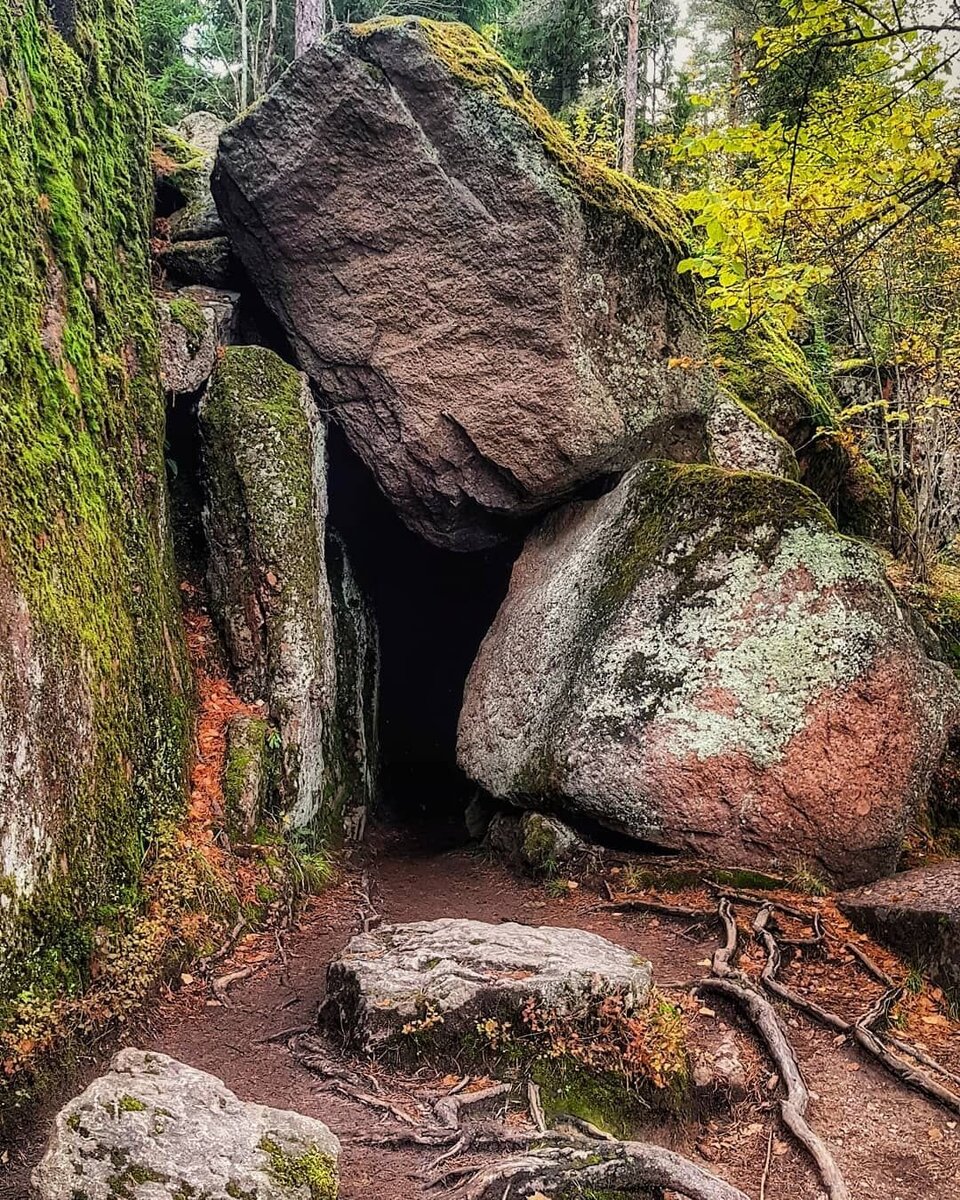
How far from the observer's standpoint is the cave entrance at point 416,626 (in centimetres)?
A: 1054

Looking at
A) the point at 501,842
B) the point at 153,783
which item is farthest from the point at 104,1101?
the point at 501,842

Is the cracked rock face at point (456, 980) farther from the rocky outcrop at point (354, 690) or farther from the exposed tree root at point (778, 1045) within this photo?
the rocky outcrop at point (354, 690)

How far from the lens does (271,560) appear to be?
7.89 meters

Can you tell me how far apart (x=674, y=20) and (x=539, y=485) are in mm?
16904

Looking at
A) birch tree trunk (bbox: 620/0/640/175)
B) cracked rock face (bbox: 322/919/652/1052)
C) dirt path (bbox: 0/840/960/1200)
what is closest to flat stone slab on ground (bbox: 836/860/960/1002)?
dirt path (bbox: 0/840/960/1200)

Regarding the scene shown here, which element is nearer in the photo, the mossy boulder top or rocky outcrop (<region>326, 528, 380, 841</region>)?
the mossy boulder top

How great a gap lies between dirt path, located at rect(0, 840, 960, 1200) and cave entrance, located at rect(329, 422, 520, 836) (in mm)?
4747

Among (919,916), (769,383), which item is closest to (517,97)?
(769,383)

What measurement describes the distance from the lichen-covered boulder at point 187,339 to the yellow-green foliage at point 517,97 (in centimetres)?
290

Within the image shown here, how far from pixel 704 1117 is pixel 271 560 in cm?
547

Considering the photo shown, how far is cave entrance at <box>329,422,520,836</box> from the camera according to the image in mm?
10539

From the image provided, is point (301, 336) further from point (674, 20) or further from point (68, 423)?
point (674, 20)

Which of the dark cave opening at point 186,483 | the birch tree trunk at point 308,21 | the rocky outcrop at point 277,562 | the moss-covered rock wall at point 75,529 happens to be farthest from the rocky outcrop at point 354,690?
the birch tree trunk at point 308,21

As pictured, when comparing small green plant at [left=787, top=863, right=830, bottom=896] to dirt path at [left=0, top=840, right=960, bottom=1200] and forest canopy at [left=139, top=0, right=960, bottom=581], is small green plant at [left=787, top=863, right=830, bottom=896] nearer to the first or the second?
dirt path at [left=0, top=840, right=960, bottom=1200]
